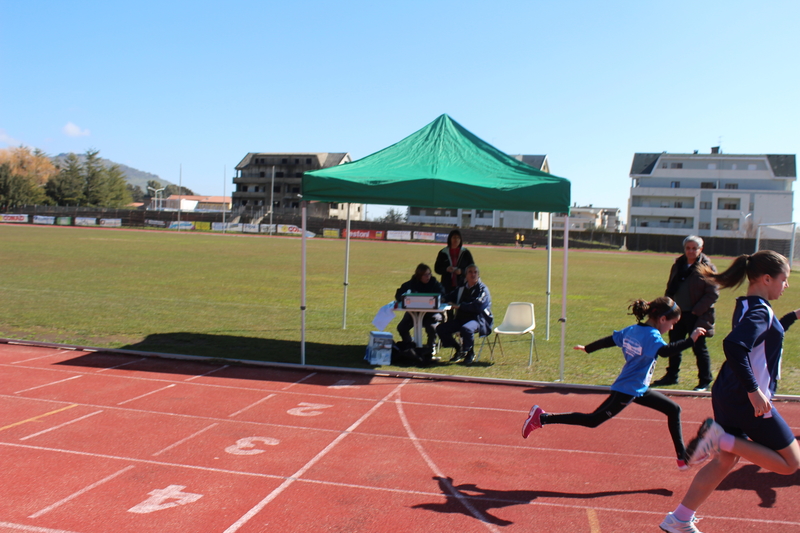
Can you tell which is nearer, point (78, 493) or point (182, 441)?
point (78, 493)

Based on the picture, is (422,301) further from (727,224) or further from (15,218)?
(727,224)

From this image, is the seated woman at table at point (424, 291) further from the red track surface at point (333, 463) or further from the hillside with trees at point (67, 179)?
the hillside with trees at point (67, 179)

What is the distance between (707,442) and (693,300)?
4636 mm

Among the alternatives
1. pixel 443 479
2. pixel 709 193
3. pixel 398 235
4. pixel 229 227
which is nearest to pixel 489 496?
pixel 443 479

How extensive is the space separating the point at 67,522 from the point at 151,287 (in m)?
13.7

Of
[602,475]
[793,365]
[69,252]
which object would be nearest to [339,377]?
[602,475]

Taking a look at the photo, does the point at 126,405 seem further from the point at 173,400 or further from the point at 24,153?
the point at 24,153

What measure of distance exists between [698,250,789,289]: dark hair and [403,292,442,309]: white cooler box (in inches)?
206

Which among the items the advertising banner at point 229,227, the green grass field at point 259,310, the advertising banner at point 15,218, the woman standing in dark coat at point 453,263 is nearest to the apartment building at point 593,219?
the advertising banner at point 229,227

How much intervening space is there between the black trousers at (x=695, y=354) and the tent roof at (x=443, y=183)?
2107 mm

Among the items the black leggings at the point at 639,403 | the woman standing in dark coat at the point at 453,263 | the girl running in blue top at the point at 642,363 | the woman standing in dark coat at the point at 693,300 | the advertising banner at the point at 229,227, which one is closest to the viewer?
the girl running in blue top at the point at 642,363

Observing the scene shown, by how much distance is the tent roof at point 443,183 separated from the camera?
8.21m

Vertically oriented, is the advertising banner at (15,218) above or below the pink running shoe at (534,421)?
above

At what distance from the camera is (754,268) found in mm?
3650
